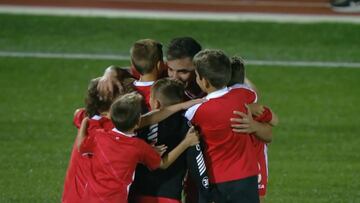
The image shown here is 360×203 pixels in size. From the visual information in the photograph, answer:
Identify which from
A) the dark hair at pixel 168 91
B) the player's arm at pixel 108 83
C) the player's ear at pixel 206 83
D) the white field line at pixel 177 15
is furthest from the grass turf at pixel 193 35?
the player's ear at pixel 206 83

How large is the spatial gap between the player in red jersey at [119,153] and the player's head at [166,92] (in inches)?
5.0

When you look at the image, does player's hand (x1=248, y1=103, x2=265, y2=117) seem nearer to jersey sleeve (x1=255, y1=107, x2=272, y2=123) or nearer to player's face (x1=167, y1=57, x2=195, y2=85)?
jersey sleeve (x1=255, y1=107, x2=272, y2=123)

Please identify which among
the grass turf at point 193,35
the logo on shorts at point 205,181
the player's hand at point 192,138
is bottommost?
the grass turf at point 193,35

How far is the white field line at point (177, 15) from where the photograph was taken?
20922 millimetres

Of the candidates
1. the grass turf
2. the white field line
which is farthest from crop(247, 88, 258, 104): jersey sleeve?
the white field line

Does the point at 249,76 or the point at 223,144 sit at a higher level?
the point at 223,144

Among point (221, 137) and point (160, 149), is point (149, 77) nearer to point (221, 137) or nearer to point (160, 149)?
point (160, 149)

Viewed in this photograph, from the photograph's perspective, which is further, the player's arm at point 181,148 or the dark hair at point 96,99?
the dark hair at point 96,99

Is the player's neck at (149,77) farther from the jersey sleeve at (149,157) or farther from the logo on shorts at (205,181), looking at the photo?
the logo on shorts at (205,181)

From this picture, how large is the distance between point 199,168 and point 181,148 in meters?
0.18

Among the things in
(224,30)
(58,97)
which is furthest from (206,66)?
(224,30)

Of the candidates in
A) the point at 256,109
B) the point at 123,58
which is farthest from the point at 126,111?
the point at 123,58

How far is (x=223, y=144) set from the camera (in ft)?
22.6

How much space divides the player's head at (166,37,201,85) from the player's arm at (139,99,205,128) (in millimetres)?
285
